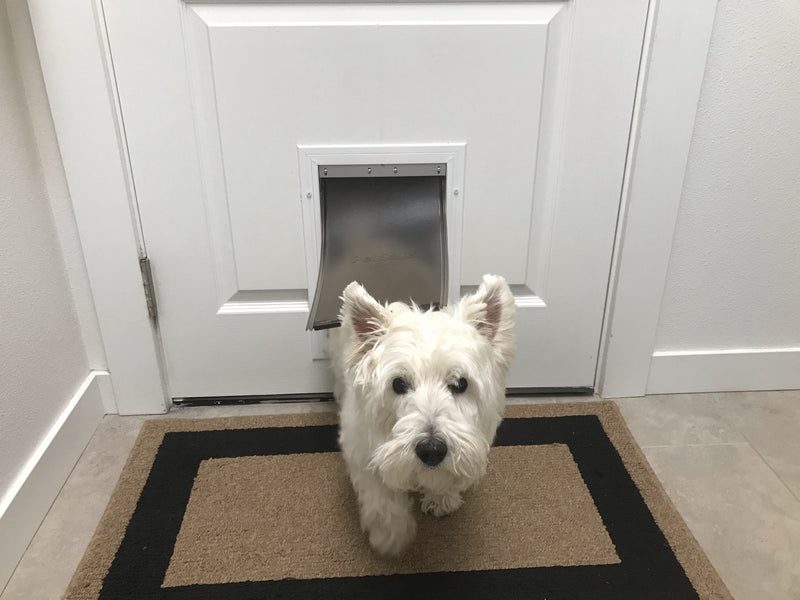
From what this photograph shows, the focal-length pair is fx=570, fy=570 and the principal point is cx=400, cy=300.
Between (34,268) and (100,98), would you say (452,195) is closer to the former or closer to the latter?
(100,98)

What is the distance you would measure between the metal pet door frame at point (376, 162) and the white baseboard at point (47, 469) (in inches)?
29.5

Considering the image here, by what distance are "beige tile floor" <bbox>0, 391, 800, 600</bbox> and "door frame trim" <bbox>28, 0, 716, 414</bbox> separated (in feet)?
0.50

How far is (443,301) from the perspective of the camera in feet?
4.76

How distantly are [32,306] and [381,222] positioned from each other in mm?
888

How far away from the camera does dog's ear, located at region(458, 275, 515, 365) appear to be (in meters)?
1.12

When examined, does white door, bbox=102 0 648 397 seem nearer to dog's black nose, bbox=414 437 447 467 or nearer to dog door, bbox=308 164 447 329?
dog door, bbox=308 164 447 329

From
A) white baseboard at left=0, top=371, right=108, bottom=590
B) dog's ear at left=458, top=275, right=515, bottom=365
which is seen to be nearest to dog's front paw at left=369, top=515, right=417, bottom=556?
dog's ear at left=458, top=275, right=515, bottom=365

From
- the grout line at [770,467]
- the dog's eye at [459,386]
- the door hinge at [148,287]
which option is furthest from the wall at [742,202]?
the door hinge at [148,287]

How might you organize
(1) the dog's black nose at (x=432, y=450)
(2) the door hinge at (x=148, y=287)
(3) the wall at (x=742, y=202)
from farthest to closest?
(2) the door hinge at (x=148, y=287) → (3) the wall at (x=742, y=202) → (1) the dog's black nose at (x=432, y=450)

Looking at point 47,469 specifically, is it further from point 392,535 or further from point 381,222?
point 381,222

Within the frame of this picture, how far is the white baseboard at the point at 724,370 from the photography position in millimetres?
1801

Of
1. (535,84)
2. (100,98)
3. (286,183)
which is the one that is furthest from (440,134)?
(100,98)

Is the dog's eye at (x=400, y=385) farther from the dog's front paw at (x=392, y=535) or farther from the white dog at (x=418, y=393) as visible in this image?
the dog's front paw at (x=392, y=535)

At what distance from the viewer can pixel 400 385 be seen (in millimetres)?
1069
